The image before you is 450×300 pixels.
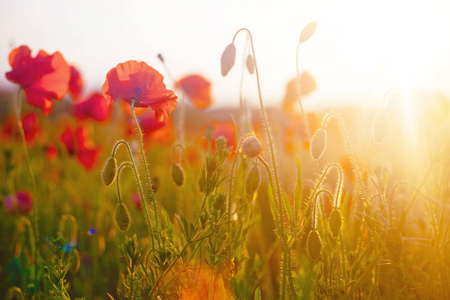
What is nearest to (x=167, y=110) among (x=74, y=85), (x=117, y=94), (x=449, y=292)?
(x=117, y=94)

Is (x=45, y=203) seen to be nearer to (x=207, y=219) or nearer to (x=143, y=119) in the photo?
(x=143, y=119)

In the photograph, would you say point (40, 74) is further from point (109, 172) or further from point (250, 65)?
point (250, 65)

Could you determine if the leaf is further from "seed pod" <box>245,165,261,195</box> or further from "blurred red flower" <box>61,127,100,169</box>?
"blurred red flower" <box>61,127,100,169</box>

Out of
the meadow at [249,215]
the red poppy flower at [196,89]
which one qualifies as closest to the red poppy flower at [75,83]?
the meadow at [249,215]

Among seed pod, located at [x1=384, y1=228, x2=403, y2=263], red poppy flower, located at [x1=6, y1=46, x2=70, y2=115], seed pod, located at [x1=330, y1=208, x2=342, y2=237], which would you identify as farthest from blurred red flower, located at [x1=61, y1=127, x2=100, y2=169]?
seed pod, located at [x1=384, y1=228, x2=403, y2=263]

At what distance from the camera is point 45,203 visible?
379 cm

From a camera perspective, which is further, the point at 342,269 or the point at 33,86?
the point at 33,86

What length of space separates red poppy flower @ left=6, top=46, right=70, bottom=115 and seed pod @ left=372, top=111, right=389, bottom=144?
1.55 metres

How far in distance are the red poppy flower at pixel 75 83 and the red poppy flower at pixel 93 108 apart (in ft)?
0.41

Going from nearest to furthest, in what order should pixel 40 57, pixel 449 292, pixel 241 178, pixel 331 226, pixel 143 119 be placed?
1. pixel 331 226
2. pixel 449 292
3. pixel 241 178
4. pixel 40 57
5. pixel 143 119

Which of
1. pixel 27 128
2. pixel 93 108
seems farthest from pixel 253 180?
pixel 27 128

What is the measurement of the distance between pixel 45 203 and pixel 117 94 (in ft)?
8.03

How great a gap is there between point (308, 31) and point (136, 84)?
70 centimetres

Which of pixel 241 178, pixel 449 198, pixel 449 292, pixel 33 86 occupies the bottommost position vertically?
pixel 449 292
